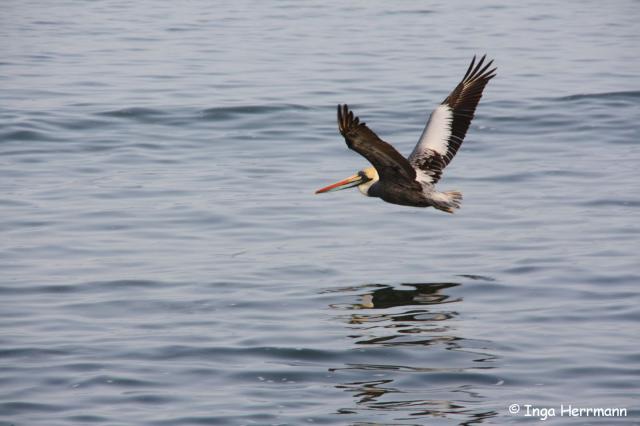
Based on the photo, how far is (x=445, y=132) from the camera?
1178 cm

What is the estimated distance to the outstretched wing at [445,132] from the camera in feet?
38.4

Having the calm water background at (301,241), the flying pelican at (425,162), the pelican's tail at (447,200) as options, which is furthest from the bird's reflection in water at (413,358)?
the flying pelican at (425,162)

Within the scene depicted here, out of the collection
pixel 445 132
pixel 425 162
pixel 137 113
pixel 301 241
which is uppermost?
pixel 445 132

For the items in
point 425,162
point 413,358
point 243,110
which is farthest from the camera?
point 243,110

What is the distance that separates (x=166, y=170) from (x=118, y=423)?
7.56 metres

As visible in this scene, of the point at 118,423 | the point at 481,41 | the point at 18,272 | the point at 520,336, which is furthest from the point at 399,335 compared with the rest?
the point at 481,41

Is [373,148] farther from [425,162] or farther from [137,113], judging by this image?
[137,113]

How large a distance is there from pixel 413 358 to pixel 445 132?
3542 millimetres

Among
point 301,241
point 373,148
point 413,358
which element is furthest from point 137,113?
point 413,358

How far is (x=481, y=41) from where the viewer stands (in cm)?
2359

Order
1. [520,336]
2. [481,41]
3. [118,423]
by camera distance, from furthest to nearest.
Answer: [481,41] < [520,336] < [118,423]

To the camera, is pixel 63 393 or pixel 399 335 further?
pixel 399 335

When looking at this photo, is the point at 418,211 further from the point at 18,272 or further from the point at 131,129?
the point at 131,129

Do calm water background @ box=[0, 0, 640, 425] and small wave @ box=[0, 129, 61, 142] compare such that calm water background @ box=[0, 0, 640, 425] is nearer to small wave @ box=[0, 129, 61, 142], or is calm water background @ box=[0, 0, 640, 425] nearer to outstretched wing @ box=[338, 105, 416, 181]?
small wave @ box=[0, 129, 61, 142]
